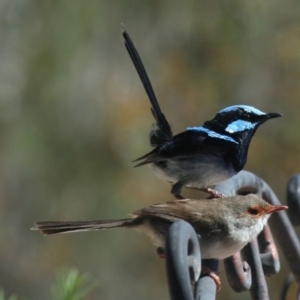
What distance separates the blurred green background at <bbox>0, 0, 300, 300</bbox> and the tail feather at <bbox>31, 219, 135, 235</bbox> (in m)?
2.86

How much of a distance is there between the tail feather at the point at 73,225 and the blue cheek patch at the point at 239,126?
1.07 m

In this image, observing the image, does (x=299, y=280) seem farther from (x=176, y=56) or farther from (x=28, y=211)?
(x=176, y=56)

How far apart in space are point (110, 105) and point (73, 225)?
3249 mm

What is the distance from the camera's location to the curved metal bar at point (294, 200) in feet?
10.2

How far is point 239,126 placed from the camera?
3.69m

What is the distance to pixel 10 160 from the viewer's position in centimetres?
562

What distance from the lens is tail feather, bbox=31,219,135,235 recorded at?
265 cm

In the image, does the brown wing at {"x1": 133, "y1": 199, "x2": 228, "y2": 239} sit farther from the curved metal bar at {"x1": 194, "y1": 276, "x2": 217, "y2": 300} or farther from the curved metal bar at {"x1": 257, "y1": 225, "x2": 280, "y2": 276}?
the curved metal bar at {"x1": 194, "y1": 276, "x2": 217, "y2": 300}

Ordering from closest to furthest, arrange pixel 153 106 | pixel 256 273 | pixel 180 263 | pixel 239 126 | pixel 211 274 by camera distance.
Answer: pixel 180 263
pixel 211 274
pixel 256 273
pixel 239 126
pixel 153 106

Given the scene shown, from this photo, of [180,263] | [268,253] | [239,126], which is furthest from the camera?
[239,126]

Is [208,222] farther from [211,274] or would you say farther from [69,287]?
[69,287]

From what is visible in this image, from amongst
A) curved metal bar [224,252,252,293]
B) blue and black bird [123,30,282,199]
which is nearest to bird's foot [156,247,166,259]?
curved metal bar [224,252,252,293]

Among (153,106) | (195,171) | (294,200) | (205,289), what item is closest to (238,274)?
(205,289)

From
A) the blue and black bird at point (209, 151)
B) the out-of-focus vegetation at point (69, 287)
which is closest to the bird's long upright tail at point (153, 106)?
the blue and black bird at point (209, 151)
